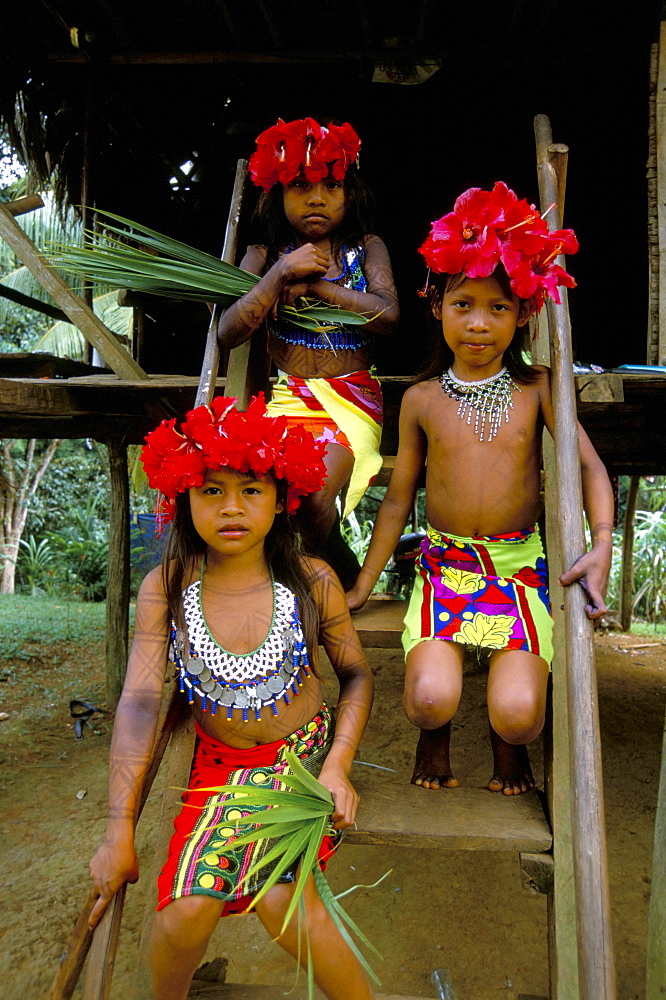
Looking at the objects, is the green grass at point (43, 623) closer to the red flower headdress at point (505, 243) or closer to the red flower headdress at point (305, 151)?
the red flower headdress at point (305, 151)

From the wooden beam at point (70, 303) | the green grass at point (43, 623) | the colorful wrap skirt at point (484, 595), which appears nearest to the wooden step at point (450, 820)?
the colorful wrap skirt at point (484, 595)

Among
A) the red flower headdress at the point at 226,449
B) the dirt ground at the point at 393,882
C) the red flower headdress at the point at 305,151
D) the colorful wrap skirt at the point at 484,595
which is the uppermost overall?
the red flower headdress at the point at 305,151

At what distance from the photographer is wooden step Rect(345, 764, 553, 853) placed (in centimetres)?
173

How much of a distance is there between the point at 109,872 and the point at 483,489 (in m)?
1.37

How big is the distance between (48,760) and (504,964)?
2840mm

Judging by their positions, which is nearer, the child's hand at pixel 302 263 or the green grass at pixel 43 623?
the child's hand at pixel 302 263

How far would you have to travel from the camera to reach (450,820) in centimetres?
180

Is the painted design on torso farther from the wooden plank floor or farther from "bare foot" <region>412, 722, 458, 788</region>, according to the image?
the wooden plank floor

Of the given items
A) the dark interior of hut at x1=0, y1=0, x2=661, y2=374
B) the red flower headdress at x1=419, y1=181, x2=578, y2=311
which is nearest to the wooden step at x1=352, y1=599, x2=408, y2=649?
the red flower headdress at x1=419, y1=181, x2=578, y2=311

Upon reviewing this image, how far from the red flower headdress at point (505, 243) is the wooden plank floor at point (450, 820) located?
4.48ft

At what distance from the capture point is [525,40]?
415 cm

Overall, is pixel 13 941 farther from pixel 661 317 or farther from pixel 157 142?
pixel 157 142

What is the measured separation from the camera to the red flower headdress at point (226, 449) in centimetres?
172

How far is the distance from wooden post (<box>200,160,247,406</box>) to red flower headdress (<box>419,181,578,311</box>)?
770 millimetres
